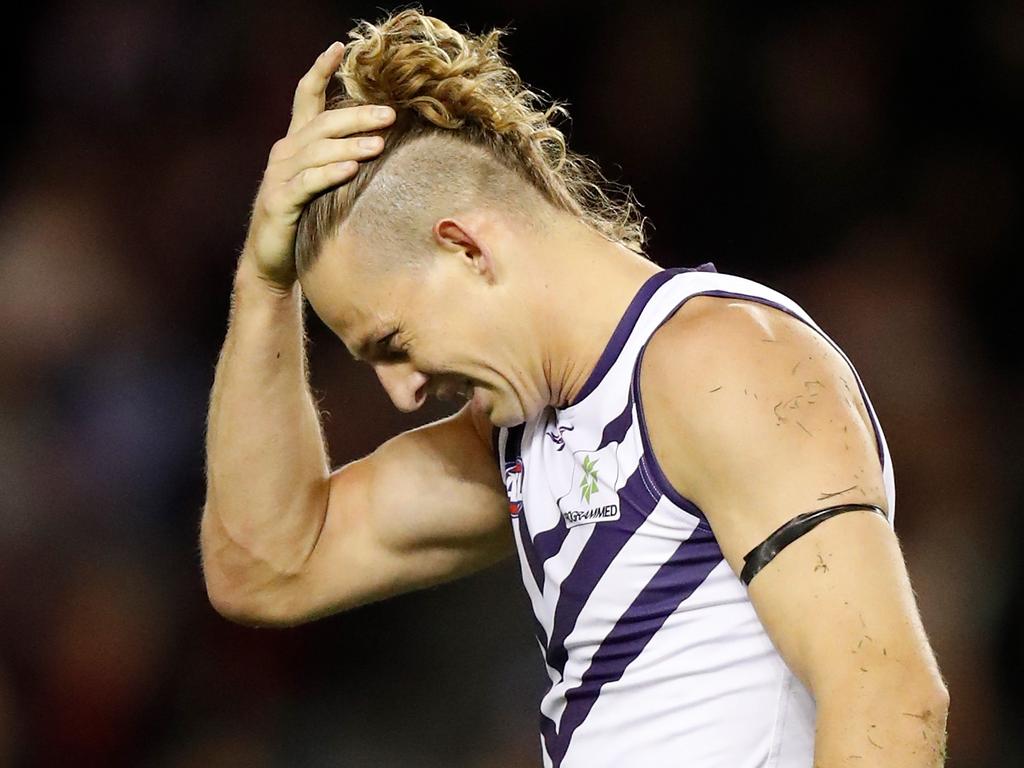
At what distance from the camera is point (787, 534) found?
1526 millimetres

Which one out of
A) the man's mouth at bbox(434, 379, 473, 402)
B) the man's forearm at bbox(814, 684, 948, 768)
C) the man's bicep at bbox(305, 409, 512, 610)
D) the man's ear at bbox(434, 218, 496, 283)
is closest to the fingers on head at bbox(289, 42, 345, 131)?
the man's ear at bbox(434, 218, 496, 283)

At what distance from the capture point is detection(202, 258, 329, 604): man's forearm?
7.43ft

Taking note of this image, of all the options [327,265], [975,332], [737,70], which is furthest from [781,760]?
[737,70]

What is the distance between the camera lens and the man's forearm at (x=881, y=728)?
1.46m

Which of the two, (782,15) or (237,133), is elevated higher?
(782,15)

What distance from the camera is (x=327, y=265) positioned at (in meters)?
1.92

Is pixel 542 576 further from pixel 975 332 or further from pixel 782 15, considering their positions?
pixel 782 15

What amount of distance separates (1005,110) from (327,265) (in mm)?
3632

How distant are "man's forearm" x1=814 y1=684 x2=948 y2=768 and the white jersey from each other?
239 millimetres

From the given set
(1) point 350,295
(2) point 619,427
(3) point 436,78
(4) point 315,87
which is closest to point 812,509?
(2) point 619,427

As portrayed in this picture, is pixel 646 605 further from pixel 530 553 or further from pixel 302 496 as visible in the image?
pixel 302 496

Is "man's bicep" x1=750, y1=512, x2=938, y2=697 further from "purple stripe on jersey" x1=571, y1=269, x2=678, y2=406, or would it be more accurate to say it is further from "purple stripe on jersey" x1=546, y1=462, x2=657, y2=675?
"purple stripe on jersey" x1=571, y1=269, x2=678, y2=406

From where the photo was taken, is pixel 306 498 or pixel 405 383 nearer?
pixel 405 383

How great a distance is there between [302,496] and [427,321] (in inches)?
23.7
